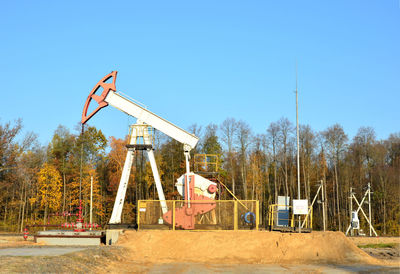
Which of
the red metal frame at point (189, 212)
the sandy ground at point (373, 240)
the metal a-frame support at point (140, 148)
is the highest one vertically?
the metal a-frame support at point (140, 148)

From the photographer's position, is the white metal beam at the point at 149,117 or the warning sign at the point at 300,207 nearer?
the warning sign at the point at 300,207

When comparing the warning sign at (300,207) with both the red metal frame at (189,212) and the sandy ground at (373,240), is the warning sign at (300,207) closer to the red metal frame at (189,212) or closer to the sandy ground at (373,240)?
the red metal frame at (189,212)

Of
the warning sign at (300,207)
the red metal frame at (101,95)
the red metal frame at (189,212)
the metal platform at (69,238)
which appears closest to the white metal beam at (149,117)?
the red metal frame at (101,95)

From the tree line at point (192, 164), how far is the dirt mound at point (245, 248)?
2399 centimetres

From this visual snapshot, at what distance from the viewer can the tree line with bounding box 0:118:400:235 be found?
1750 inches

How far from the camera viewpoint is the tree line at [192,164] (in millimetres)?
44438

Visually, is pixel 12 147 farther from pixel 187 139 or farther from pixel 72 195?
pixel 187 139

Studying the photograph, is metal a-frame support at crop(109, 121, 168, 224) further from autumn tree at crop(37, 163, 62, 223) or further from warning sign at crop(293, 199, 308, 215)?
autumn tree at crop(37, 163, 62, 223)

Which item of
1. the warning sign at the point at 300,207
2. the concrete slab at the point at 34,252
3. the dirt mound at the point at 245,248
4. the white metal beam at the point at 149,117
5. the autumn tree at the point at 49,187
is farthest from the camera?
the autumn tree at the point at 49,187

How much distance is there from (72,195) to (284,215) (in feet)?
101

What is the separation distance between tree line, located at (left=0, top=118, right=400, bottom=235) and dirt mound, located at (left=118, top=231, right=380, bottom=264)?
2399 cm

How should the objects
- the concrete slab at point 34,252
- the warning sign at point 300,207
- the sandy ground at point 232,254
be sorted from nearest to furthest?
the sandy ground at point 232,254
the concrete slab at point 34,252
the warning sign at point 300,207

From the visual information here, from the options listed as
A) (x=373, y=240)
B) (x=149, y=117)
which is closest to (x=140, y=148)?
(x=149, y=117)

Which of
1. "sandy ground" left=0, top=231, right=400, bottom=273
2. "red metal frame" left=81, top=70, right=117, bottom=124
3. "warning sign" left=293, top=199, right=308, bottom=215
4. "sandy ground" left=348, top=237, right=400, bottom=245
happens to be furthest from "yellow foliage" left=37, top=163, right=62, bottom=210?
"warning sign" left=293, top=199, right=308, bottom=215
